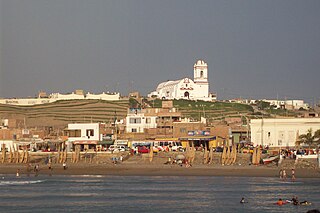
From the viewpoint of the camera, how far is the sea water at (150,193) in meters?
37.2

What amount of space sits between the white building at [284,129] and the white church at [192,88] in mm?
63094

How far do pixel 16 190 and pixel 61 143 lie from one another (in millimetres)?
26677

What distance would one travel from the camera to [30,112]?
12619 centimetres

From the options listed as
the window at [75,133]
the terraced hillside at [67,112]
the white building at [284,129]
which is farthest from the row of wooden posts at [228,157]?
the terraced hillside at [67,112]

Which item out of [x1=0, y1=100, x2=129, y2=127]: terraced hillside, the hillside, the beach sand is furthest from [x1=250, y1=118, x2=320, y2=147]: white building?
[x1=0, y1=100, x2=129, y2=127]: terraced hillside

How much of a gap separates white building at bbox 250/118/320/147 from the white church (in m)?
63.1

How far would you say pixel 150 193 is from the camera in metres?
43.2

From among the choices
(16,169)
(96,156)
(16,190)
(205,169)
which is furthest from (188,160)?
(16,190)

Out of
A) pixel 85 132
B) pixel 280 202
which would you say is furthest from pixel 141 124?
pixel 280 202

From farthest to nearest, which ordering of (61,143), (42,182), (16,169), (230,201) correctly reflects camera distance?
(61,143)
(16,169)
(42,182)
(230,201)

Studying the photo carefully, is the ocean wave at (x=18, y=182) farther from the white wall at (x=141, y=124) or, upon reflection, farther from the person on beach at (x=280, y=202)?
the white wall at (x=141, y=124)

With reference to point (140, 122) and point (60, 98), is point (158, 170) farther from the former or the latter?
point (60, 98)

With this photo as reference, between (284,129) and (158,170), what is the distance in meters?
18.3

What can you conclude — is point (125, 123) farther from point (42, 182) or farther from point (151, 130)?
point (42, 182)
